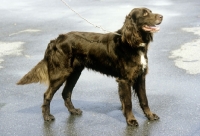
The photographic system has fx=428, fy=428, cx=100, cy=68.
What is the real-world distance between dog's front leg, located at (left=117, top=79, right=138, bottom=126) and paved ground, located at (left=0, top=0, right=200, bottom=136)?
3.9 inches

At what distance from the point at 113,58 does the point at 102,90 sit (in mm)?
1450

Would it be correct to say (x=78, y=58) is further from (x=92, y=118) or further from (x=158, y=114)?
(x=158, y=114)

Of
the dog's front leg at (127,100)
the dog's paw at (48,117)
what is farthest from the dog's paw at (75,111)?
the dog's front leg at (127,100)

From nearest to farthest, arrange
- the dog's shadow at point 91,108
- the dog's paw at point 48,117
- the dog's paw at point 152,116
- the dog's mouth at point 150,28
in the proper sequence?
the dog's mouth at point 150,28
the dog's paw at point 152,116
the dog's paw at point 48,117
the dog's shadow at point 91,108

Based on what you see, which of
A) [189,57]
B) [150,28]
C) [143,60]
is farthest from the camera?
[189,57]

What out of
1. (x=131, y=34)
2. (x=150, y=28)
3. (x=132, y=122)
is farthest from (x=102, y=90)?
(x=150, y=28)

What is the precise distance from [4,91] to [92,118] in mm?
1918

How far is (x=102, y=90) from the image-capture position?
6781 millimetres

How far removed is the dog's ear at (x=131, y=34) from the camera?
203 inches

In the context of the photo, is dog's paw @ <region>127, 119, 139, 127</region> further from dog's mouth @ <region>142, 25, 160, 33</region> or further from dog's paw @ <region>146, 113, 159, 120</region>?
dog's mouth @ <region>142, 25, 160, 33</region>

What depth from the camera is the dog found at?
5188 mm

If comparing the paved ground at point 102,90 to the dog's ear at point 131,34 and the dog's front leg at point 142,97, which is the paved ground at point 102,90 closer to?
the dog's front leg at point 142,97

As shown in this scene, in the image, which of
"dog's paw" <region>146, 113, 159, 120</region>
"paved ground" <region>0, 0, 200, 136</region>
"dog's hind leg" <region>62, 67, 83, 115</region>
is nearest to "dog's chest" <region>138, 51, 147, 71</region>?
"dog's paw" <region>146, 113, 159, 120</region>

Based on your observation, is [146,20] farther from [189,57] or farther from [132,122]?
[189,57]
